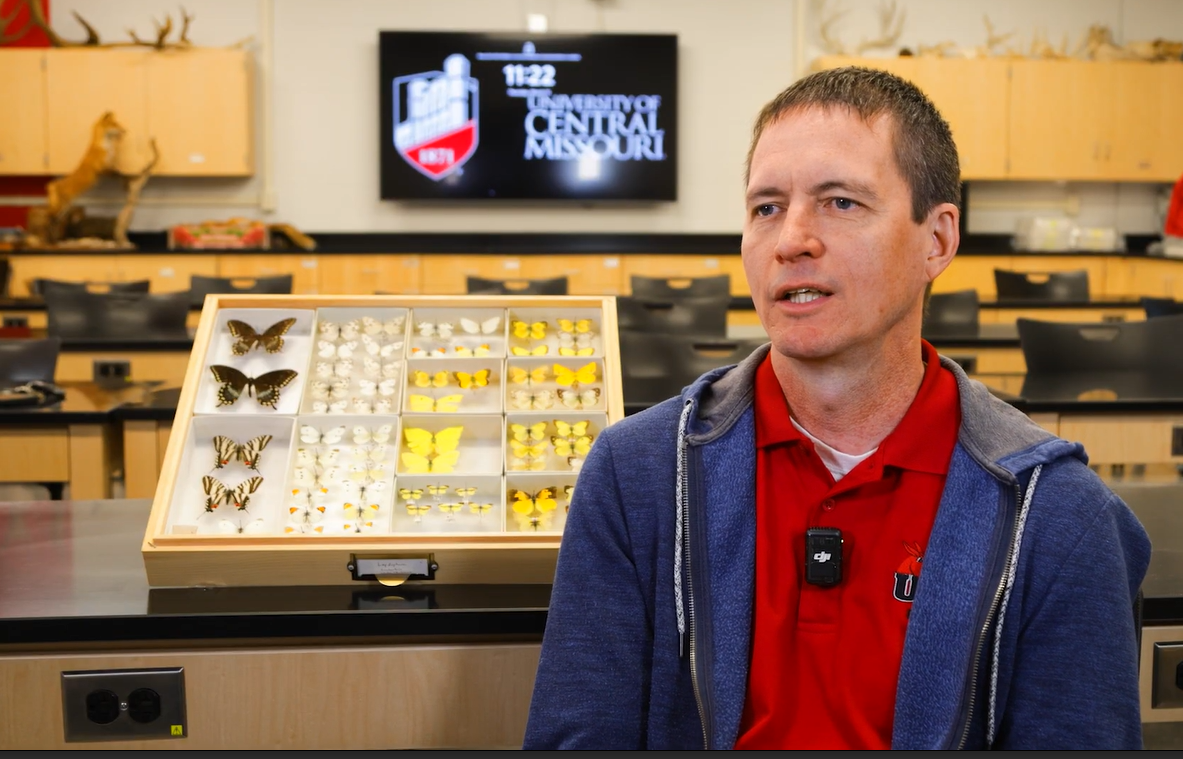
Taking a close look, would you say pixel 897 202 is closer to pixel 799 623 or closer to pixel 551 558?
pixel 799 623

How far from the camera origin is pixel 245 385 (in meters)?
1.74

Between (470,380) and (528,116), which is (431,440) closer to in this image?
(470,380)

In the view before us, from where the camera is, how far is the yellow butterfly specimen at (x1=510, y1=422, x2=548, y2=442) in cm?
177

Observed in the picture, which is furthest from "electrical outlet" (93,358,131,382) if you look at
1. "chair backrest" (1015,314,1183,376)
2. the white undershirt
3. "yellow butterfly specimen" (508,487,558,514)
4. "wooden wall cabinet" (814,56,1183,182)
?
"wooden wall cabinet" (814,56,1183,182)

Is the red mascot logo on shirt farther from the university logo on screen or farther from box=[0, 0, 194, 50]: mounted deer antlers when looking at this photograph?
box=[0, 0, 194, 50]: mounted deer antlers

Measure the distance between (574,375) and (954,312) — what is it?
11.6 feet

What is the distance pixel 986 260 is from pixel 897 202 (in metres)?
7.64

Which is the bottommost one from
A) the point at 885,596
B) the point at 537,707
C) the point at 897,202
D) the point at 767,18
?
the point at 537,707

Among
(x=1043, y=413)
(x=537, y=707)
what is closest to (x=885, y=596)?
(x=537, y=707)

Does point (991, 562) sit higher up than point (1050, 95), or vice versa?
point (1050, 95)

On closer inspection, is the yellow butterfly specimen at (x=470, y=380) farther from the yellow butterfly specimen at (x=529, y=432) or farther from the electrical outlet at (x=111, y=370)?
A: the electrical outlet at (x=111, y=370)

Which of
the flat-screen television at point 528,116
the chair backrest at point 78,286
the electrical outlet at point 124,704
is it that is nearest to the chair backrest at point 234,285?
the chair backrest at point 78,286

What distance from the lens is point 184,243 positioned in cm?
808

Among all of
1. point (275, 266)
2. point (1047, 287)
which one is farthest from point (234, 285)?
point (1047, 287)
